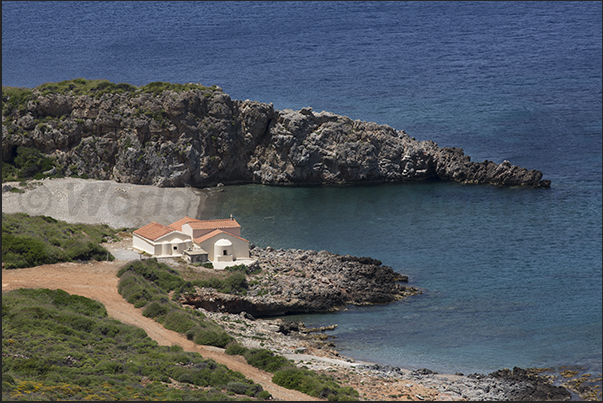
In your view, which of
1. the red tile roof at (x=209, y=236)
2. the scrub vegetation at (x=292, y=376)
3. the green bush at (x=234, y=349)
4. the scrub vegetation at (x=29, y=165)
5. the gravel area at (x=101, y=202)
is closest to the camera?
the scrub vegetation at (x=292, y=376)

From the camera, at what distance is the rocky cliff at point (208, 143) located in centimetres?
8612

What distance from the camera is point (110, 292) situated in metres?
45.9

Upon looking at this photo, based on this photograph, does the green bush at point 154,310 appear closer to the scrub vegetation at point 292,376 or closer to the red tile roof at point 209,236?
the scrub vegetation at point 292,376

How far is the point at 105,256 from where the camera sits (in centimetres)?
5300

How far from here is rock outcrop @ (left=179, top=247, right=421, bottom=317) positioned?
51344 millimetres

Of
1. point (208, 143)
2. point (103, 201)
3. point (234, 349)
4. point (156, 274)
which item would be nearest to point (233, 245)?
point (156, 274)

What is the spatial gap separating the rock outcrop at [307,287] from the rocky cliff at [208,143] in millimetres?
28080

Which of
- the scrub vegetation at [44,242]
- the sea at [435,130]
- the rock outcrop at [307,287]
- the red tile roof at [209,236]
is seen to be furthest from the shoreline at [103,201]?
the rock outcrop at [307,287]

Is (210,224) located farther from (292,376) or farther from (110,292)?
(292,376)

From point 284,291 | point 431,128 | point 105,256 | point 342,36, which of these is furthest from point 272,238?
point 342,36

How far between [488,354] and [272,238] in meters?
28.5

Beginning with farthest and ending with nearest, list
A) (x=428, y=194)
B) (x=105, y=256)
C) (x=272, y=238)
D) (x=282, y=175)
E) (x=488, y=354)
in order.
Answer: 1. (x=282, y=175)
2. (x=428, y=194)
3. (x=272, y=238)
4. (x=105, y=256)
5. (x=488, y=354)

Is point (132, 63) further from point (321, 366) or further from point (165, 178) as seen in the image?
point (321, 366)

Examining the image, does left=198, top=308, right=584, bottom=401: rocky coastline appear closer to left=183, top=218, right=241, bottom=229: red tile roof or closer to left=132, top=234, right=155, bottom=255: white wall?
left=132, top=234, right=155, bottom=255: white wall
